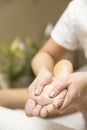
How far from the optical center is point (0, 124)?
81cm

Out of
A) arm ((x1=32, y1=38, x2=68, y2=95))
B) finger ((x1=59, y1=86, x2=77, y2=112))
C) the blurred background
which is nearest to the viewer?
finger ((x1=59, y1=86, x2=77, y2=112))

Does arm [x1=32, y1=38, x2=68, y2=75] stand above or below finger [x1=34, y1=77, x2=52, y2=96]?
below

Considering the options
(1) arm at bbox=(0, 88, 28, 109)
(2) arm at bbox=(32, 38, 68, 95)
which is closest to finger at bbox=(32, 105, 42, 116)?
(2) arm at bbox=(32, 38, 68, 95)

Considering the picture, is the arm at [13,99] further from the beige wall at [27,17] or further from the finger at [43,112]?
the beige wall at [27,17]

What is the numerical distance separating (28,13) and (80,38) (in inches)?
38.4

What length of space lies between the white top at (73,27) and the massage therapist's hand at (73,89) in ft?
0.98

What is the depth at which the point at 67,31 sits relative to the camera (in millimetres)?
1018

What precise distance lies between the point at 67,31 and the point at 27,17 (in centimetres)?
94

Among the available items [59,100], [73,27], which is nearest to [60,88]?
[59,100]

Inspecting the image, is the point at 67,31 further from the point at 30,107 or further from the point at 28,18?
the point at 28,18

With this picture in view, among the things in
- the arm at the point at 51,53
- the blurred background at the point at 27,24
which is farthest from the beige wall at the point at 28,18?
the arm at the point at 51,53

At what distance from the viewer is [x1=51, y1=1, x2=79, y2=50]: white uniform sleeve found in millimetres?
986

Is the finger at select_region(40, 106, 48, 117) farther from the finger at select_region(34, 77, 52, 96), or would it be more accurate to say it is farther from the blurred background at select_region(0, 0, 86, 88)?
the blurred background at select_region(0, 0, 86, 88)

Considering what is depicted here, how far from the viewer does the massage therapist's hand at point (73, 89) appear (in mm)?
651
